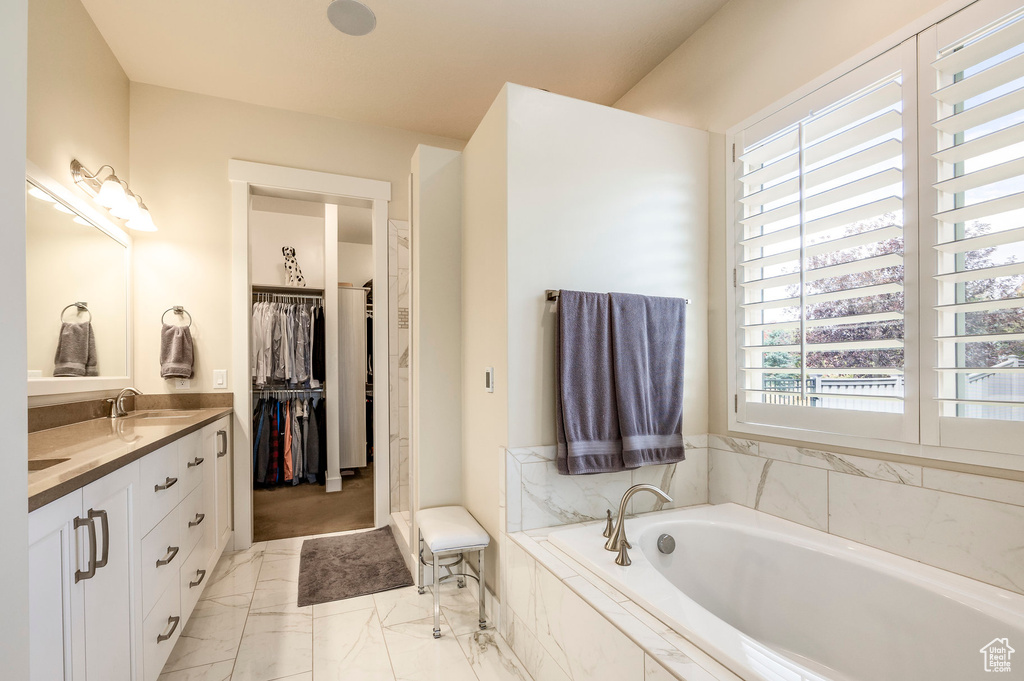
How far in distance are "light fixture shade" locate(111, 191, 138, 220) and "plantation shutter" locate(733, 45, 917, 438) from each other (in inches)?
115

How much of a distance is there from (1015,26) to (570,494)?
1.98 meters

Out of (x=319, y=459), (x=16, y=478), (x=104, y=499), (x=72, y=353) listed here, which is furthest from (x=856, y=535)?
(x=319, y=459)

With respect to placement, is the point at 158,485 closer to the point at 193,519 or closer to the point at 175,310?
the point at 193,519

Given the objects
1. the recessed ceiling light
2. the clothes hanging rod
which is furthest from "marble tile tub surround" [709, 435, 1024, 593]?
the recessed ceiling light

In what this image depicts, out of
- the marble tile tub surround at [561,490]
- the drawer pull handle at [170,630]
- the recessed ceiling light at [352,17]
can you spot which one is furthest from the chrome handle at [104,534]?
the recessed ceiling light at [352,17]

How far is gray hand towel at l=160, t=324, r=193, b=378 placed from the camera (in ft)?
8.84

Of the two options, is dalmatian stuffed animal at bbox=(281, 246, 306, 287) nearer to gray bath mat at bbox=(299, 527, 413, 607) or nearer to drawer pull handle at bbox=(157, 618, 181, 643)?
gray bath mat at bbox=(299, 527, 413, 607)

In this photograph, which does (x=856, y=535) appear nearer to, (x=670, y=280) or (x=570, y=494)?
(x=570, y=494)

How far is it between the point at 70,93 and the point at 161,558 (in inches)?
81.9

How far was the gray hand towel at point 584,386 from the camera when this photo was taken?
6.06 ft

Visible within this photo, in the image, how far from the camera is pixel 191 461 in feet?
6.67

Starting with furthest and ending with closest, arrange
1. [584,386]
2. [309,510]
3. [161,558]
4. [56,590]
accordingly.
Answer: [309,510], [584,386], [161,558], [56,590]

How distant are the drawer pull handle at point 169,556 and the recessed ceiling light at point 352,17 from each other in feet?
7.85

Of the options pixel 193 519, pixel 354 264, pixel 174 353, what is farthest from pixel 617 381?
pixel 354 264
